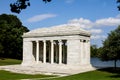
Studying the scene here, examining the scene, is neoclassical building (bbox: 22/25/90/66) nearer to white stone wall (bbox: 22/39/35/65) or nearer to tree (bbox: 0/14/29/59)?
white stone wall (bbox: 22/39/35/65)

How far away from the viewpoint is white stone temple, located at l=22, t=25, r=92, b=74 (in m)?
51.6

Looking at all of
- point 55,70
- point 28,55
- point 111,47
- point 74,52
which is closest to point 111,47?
point 111,47

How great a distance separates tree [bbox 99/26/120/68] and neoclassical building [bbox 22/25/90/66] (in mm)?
4663

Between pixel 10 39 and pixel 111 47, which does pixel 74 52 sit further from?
pixel 10 39

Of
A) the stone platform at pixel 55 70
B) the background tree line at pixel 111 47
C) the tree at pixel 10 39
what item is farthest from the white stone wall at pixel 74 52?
the tree at pixel 10 39

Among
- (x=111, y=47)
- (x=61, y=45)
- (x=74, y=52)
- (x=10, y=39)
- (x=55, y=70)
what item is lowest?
(x=55, y=70)

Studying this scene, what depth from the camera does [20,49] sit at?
86125 millimetres

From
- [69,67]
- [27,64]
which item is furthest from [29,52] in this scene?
[69,67]

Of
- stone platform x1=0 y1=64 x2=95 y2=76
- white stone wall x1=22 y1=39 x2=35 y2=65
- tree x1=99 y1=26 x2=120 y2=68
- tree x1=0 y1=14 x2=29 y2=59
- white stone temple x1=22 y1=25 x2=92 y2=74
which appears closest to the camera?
stone platform x1=0 y1=64 x2=95 y2=76

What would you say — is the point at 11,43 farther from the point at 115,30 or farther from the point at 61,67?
the point at 115,30

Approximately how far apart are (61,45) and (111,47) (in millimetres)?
11951

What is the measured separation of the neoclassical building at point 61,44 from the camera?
51.7m

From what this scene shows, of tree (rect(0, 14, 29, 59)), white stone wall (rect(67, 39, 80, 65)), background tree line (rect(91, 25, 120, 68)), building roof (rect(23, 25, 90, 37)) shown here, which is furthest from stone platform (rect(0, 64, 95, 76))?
tree (rect(0, 14, 29, 59))

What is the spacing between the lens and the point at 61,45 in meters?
55.9
